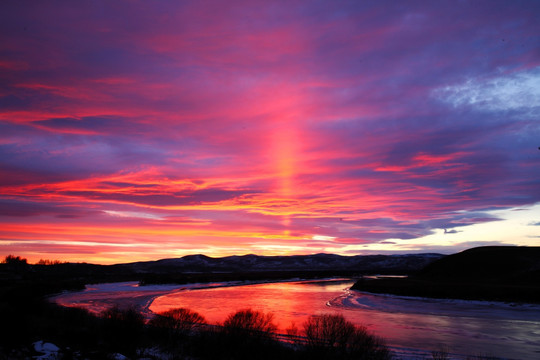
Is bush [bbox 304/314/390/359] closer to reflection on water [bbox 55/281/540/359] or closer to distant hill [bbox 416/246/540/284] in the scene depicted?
reflection on water [bbox 55/281/540/359]

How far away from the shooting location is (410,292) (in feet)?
185

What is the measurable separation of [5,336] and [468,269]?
9567 cm

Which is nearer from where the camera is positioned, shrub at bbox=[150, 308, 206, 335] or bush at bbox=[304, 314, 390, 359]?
bush at bbox=[304, 314, 390, 359]

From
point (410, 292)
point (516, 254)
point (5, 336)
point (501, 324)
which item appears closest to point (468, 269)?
point (516, 254)

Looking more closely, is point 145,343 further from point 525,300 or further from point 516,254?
point 516,254

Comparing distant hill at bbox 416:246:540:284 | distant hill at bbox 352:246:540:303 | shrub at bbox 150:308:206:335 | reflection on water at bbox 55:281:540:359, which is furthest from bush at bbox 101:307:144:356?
distant hill at bbox 416:246:540:284

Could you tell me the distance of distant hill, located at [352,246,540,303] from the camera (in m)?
50.0

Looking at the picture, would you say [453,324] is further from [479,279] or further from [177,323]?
[479,279]

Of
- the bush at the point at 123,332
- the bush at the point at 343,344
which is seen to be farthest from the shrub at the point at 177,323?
the bush at the point at 343,344

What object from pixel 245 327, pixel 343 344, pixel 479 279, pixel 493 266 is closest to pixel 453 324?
pixel 343 344

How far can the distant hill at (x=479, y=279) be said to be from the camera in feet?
164

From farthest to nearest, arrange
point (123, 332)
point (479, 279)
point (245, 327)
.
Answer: point (479, 279) → point (123, 332) → point (245, 327)

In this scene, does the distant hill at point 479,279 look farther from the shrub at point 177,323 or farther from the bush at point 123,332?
the bush at point 123,332

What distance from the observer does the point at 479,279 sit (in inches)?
3108
